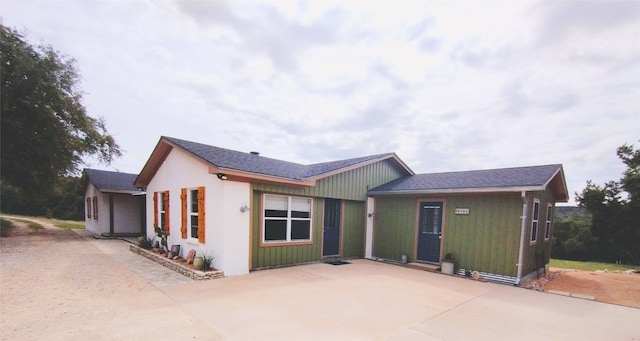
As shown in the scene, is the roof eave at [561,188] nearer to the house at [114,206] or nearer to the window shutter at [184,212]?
the window shutter at [184,212]

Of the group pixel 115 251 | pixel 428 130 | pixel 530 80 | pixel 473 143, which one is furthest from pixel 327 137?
pixel 115 251

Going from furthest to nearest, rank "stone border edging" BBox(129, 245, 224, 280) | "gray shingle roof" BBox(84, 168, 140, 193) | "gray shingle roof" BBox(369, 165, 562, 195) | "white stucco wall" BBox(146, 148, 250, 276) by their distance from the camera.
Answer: "gray shingle roof" BBox(84, 168, 140, 193) → "gray shingle roof" BBox(369, 165, 562, 195) → "white stucco wall" BBox(146, 148, 250, 276) → "stone border edging" BBox(129, 245, 224, 280)

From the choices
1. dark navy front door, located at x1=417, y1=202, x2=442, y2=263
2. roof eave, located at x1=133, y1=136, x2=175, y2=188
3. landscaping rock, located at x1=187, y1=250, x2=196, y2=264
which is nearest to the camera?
landscaping rock, located at x1=187, y1=250, x2=196, y2=264

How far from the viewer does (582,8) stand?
19.2ft

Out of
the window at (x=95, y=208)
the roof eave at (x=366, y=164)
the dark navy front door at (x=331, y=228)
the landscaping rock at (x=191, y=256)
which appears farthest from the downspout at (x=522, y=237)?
the window at (x=95, y=208)

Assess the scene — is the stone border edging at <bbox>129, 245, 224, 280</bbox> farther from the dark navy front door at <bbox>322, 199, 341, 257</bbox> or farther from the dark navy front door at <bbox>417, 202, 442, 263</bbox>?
the dark navy front door at <bbox>417, 202, 442, 263</bbox>

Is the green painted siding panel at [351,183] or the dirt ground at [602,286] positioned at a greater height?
the green painted siding panel at [351,183]

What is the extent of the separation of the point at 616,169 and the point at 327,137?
55.1 ft

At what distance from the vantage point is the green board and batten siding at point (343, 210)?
786cm

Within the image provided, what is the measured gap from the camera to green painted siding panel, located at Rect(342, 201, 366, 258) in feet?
33.9

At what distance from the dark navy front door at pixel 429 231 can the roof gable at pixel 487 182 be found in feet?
2.46

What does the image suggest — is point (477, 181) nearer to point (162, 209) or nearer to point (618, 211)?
point (162, 209)

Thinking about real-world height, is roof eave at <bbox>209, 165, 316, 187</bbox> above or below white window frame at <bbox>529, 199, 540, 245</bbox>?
above

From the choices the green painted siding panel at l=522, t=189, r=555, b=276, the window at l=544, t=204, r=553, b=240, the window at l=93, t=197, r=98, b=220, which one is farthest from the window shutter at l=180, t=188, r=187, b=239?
the window at l=544, t=204, r=553, b=240
